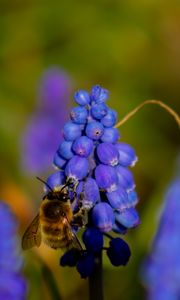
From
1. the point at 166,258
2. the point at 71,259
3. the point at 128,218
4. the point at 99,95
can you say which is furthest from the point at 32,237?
the point at 166,258

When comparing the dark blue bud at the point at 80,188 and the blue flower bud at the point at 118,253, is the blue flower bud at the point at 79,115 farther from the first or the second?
the blue flower bud at the point at 118,253

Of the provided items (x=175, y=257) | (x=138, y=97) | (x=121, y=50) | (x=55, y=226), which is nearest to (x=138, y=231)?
(x=175, y=257)

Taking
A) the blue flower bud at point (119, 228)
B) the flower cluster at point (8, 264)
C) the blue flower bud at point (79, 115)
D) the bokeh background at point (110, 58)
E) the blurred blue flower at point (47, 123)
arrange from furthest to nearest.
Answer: the bokeh background at point (110, 58) → the blurred blue flower at point (47, 123) → the flower cluster at point (8, 264) → the blue flower bud at point (119, 228) → the blue flower bud at point (79, 115)

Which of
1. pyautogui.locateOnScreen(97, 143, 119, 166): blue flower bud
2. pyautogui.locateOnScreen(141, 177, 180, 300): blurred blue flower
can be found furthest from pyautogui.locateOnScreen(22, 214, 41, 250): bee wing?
pyautogui.locateOnScreen(141, 177, 180, 300): blurred blue flower

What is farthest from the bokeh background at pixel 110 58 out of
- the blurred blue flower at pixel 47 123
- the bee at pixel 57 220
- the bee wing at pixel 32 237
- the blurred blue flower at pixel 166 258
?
the bee at pixel 57 220

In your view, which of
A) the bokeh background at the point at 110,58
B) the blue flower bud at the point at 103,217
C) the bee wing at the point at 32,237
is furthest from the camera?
the bokeh background at the point at 110,58

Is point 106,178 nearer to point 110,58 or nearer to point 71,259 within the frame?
point 71,259

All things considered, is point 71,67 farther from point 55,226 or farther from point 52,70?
point 55,226

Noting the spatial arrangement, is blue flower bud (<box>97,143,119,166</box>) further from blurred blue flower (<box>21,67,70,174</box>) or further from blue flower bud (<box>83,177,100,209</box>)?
blurred blue flower (<box>21,67,70,174</box>)
